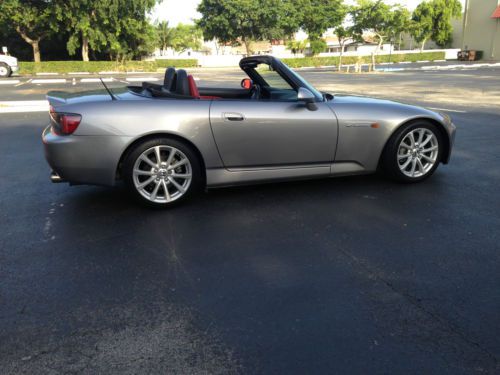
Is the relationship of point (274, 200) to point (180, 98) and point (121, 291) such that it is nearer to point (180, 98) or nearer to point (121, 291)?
point (180, 98)

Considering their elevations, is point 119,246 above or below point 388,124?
below

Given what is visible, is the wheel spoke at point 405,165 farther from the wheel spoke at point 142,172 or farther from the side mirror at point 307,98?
the wheel spoke at point 142,172

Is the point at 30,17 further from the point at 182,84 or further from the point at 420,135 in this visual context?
the point at 420,135

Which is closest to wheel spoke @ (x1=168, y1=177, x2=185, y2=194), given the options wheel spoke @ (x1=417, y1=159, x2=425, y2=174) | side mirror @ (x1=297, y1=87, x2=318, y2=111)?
side mirror @ (x1=297, y1=87, x2=318, y2=111)

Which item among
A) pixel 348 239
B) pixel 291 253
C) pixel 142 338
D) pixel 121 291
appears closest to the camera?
pixel 142 338

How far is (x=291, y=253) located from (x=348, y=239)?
0.53m

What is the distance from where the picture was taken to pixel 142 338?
219 centimetres

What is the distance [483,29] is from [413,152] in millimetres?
62836

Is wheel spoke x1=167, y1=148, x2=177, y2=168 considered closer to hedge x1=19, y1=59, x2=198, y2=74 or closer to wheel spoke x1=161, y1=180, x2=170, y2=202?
wheel spoke x1=161, y1=180, x2=170, y2=202

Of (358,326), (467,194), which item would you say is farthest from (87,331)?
(467,194)

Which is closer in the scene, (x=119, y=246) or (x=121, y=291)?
(x=121, y=291)

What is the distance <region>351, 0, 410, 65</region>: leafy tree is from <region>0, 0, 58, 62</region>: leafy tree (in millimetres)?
34949

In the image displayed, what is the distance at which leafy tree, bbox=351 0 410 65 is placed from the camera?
169 ft

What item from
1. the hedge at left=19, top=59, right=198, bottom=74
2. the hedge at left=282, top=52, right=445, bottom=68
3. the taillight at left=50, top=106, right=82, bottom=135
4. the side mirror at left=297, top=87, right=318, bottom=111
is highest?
the hedge at left=282, top=52, right=445, bottom=68
